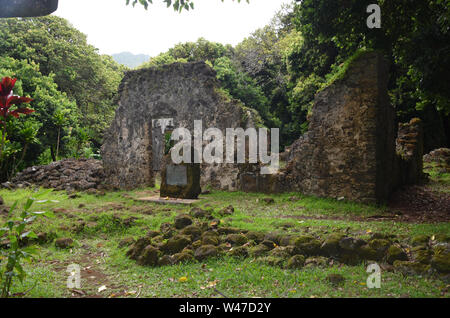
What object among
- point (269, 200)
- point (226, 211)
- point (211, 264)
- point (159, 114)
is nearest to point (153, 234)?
point (211, 264)

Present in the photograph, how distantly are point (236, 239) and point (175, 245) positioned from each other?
33.7 inches

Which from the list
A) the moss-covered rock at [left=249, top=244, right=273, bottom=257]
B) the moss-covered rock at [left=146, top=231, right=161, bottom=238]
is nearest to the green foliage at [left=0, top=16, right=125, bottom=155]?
the moss-covered rock at [left=146, top=231, right=161, bottom=238]

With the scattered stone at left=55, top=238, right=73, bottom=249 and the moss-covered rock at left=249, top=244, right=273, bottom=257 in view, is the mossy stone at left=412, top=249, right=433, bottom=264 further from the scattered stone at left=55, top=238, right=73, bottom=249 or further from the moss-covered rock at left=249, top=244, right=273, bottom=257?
the scattered stone at left=55, top=238, right=73, bottom=249

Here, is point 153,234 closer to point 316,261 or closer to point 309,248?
point 309,248

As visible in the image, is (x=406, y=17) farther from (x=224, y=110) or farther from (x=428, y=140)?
(x=428, y=140)

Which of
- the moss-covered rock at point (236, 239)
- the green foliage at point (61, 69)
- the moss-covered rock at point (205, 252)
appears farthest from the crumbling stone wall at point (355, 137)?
the green foliage at point (61, 69)

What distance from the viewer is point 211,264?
4254 mm

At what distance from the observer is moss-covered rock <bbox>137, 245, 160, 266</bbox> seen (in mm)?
4425

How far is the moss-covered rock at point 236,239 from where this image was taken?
4.81m

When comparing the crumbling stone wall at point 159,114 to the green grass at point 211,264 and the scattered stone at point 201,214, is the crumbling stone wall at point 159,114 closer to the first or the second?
the green grass at point 211,264

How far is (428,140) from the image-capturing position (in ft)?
51.7

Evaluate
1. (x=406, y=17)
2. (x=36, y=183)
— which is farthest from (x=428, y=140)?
(x=36, y=183)

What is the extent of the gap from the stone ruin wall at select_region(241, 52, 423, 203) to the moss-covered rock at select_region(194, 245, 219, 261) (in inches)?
186

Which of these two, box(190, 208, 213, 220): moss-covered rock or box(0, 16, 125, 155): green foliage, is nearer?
box(190, 208, 213, 220): moss-covered rock
